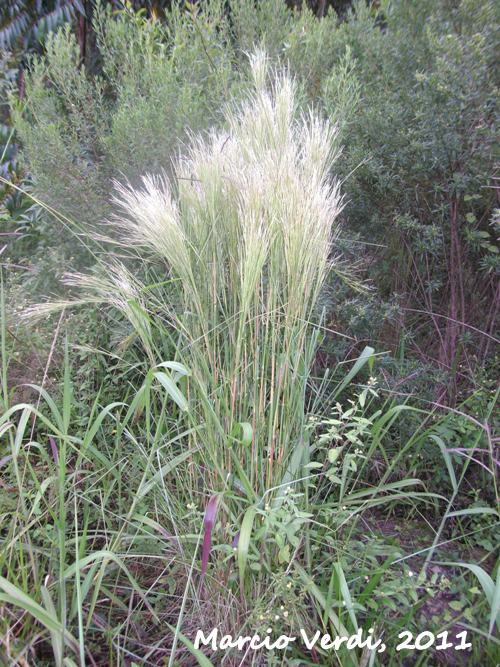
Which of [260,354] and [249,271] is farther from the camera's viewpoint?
[260,354]

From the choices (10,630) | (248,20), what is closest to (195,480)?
(10,630)

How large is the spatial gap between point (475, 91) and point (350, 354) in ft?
4.01

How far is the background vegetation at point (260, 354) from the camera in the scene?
168cm

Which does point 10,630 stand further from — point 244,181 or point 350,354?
point 350,354

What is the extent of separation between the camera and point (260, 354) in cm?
195

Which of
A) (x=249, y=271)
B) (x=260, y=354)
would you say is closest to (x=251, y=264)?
(x=249, y=271)

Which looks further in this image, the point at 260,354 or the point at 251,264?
the point at 260,354

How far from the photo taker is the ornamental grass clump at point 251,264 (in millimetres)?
1623

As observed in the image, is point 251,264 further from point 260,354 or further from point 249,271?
point 260,354

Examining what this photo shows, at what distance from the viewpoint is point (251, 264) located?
5.19 feet

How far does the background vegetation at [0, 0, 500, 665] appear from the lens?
1.68 metres

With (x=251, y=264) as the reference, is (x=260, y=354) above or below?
below

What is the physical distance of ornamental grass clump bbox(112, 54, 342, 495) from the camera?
1.62 m

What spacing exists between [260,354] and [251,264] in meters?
0.45
